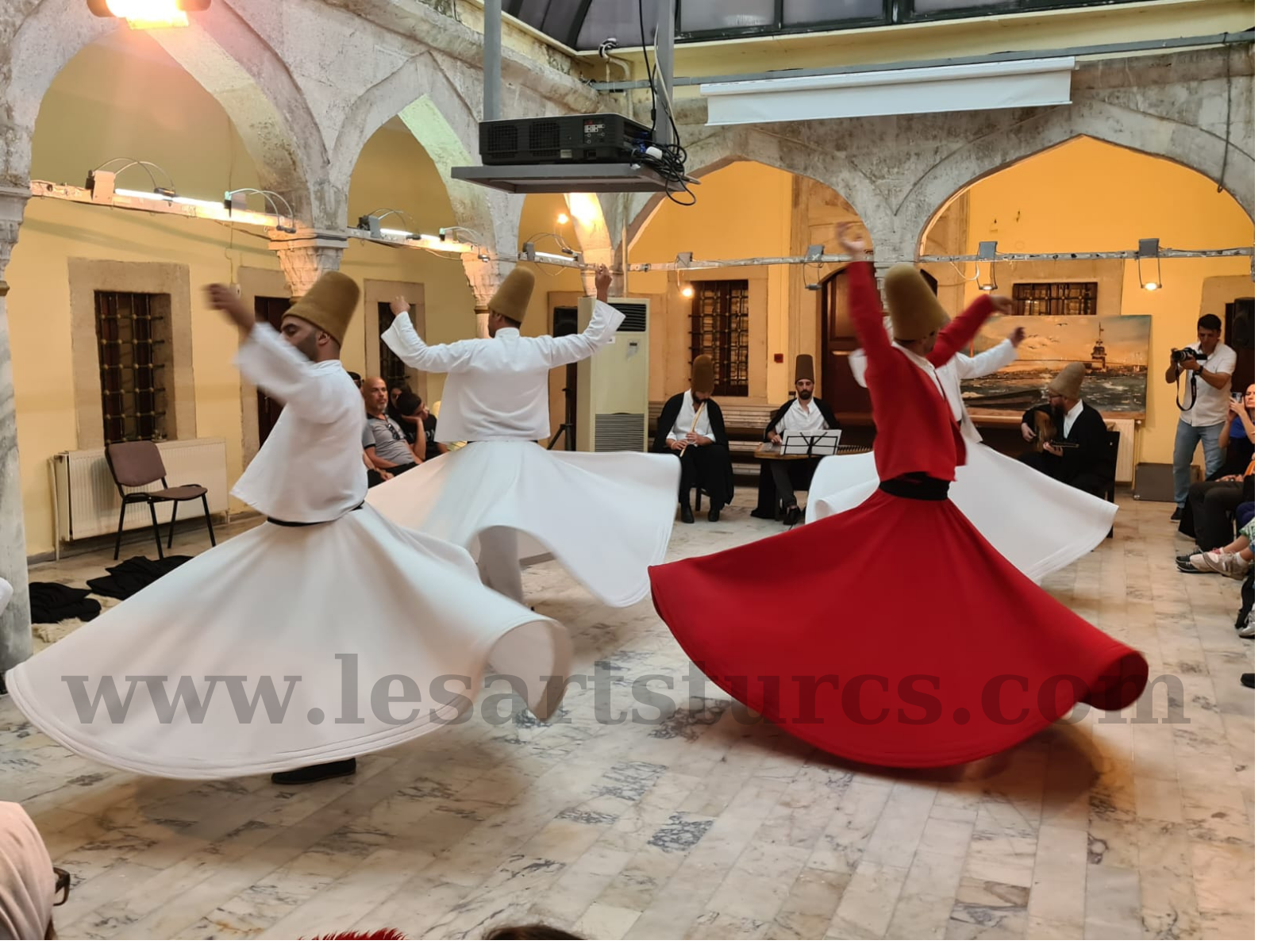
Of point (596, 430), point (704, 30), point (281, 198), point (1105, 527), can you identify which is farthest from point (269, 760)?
point (704, 30)

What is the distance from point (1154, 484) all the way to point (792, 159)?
4923 millimetres

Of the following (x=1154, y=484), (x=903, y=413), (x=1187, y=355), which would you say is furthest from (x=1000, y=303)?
(x=1154, y=484)

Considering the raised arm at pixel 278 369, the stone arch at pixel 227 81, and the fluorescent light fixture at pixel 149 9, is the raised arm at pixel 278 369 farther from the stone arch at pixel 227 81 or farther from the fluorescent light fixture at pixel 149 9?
the stone arch at pixel 227 81

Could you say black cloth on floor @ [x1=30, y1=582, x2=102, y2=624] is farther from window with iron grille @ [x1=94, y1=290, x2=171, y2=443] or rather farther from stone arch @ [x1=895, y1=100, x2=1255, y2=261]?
stone arch @ [x1=895, y1=100, x2=1255, y2=261]

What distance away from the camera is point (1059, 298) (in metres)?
12.4

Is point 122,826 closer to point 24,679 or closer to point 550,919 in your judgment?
point 24,679

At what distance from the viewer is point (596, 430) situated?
10.8 m

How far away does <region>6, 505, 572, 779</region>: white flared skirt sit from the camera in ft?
10.8

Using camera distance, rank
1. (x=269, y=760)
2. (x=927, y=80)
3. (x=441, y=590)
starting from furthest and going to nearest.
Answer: (x=927, y=80) < (x=441, y=590) < (x=269, y=760)

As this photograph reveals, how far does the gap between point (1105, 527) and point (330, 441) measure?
408 cm

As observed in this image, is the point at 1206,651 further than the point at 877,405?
Yes

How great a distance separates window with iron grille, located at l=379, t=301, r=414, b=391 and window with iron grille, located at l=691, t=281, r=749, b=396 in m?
3.78

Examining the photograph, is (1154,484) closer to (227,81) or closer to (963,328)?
(963,328)

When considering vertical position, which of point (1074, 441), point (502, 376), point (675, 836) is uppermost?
point (502, 376)
